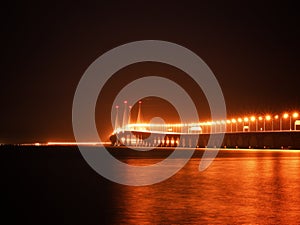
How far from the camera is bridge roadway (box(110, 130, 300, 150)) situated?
109562mm

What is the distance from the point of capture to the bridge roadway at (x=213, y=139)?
110 meters

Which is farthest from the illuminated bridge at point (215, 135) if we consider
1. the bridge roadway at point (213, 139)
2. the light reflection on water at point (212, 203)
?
the light reflection on water at point (212, 203)

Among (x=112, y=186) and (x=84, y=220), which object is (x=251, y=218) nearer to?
(x=84, y=220)

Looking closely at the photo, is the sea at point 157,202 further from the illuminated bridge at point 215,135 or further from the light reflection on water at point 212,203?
the illuminated bridge at point 215,135

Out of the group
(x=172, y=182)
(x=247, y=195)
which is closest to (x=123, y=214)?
(x=247, y=195)

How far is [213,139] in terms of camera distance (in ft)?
435

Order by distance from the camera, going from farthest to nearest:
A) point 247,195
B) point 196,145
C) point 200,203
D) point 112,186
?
point 196,145
point 112,186
point 247,195
point 200,203

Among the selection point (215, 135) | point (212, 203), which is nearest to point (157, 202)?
point (212, 203)

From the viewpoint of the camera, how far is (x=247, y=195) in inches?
738

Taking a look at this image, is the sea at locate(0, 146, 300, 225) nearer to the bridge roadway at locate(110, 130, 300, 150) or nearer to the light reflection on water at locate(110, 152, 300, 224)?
the light reflection on water at locate(110, 152, 300, 224)

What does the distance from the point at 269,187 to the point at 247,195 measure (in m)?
3.08

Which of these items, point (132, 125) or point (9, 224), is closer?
point (9, 224)

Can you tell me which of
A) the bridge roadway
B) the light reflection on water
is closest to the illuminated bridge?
the bridge roadway

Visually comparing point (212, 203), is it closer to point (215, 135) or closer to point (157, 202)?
point (157, 202)
